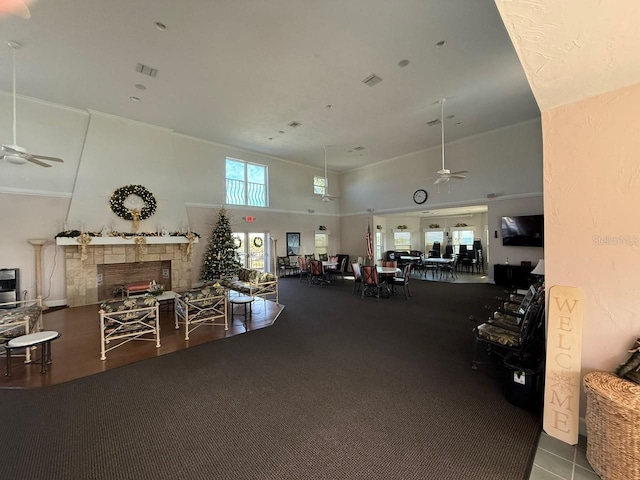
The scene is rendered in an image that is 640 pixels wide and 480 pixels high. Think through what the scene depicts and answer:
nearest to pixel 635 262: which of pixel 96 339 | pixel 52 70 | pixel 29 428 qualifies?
pixel 29 428

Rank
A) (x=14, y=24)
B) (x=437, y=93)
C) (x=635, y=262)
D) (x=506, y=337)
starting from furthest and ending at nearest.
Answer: (x=437, y=93)
(x=14, y=24)
(x=506, y=337)
(x=635, y=262)

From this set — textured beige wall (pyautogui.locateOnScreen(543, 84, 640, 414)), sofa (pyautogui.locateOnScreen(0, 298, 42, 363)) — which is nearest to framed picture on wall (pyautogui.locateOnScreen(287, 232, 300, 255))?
sofa (pyautogui.locateOnScreen(0, 298, 42, 363))

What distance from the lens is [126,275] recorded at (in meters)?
7.57

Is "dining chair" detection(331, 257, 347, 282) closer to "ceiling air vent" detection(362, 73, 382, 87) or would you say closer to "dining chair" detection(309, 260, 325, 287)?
"dining chair" detection(309, 260, 325, 287)

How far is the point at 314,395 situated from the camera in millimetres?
2713

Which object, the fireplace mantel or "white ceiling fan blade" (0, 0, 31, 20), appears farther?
the fireplace mantel

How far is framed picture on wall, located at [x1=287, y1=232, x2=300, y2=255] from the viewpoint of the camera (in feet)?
37.9

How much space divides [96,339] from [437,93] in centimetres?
841

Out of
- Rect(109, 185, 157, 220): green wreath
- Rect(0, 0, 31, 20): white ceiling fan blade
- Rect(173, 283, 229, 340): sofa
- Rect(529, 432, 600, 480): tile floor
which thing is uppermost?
Rect(0, 0, 31, 20): white ceiling fan blade

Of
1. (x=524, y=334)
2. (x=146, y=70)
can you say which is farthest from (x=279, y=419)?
(x=146, y=70)

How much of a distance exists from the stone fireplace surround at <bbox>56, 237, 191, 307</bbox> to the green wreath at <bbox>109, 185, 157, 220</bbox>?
0.74m

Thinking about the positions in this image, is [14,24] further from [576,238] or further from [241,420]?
[576,238]

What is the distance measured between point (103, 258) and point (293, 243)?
6.62m

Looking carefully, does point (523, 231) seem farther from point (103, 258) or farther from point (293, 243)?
point (103, 258)
